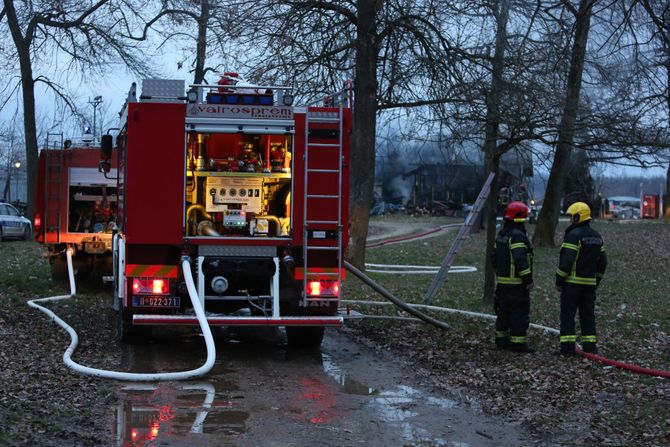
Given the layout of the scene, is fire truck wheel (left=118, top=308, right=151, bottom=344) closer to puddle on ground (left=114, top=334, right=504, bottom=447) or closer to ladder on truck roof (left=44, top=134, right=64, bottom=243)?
puddle on ground (left=114, top=334, right=504, bottom=447)

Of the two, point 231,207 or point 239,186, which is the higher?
point 239,186

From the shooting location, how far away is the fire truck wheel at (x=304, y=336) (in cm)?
1040

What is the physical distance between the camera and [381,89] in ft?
54.0

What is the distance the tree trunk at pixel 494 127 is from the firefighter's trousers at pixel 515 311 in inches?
111

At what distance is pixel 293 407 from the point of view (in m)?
7.31

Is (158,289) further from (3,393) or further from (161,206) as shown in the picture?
(3,393)

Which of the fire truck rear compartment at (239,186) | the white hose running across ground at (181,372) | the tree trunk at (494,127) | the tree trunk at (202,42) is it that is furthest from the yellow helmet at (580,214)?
the tree trunk at (202,42)

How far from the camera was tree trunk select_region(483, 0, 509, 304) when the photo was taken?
12.9 metres

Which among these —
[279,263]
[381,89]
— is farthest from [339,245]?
[381,89]

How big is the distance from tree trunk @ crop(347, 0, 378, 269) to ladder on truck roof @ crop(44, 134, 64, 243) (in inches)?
208

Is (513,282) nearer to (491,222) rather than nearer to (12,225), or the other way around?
(491,222)

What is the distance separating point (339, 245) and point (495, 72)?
640 cm

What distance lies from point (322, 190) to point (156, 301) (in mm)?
2133

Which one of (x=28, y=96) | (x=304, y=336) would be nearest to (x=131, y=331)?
(x=304, y=336)
